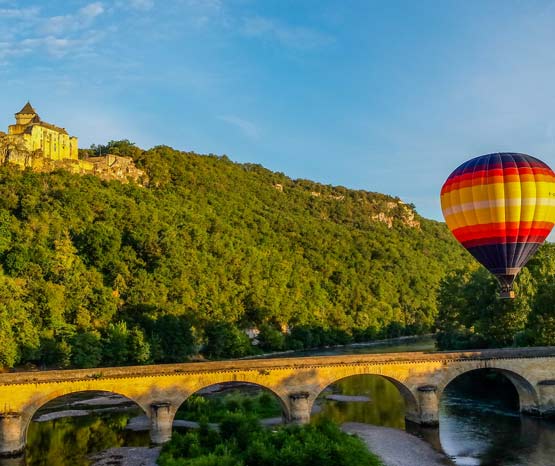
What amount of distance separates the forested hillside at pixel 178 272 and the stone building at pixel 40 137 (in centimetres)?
630

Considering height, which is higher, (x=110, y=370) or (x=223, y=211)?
(x=223, y=211)

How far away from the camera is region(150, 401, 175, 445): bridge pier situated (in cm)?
3170

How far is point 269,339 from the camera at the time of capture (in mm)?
76125

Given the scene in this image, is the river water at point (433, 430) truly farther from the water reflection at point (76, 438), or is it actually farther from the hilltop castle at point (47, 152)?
the hilltop castle at point (47, 152)

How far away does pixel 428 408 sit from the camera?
Result: 35.6m

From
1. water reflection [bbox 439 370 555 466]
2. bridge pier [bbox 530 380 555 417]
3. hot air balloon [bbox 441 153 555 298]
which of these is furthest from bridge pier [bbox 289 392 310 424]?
bridge pier [bbox 530 380 555 417]

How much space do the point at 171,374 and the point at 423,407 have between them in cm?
1480

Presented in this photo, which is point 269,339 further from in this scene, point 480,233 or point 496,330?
point 480,233

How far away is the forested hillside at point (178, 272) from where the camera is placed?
5903 cm

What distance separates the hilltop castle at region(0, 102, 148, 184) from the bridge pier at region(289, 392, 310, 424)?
189 feet

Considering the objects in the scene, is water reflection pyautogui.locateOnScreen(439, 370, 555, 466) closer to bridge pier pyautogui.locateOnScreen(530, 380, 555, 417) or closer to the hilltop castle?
bridge pier pyautogui.locateOnScreen(530, 380, 555, 417)

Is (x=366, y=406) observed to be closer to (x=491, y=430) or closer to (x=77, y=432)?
(x=491, y=430)

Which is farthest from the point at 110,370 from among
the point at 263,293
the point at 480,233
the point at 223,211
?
the point at 223,211

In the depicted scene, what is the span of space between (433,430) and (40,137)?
68.8 meters
